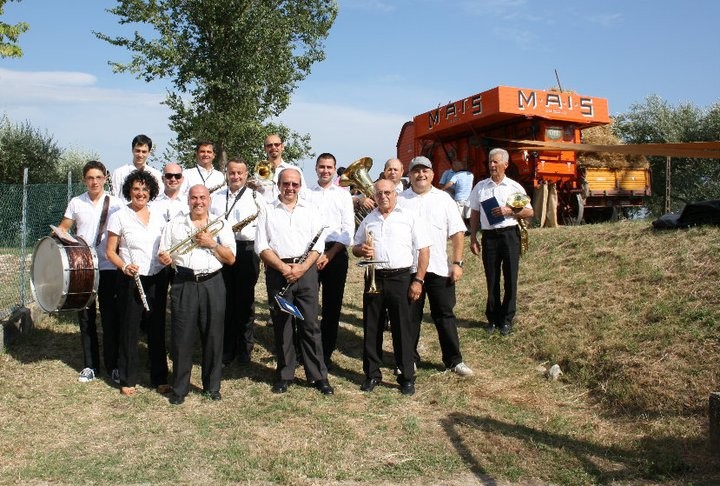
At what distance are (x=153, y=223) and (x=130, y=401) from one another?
4.94 feet

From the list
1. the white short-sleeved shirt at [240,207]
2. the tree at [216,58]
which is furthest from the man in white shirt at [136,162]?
the tree at [216,58]

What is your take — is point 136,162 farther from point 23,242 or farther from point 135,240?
point 23,242

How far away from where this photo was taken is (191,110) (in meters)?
16.1

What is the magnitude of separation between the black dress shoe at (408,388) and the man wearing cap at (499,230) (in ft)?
6.12

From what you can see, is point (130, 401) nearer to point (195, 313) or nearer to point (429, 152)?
point (195, 313)

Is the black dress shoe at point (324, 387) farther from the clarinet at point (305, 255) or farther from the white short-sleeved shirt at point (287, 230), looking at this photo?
the white short-sleeved shirt at point (287, 230)

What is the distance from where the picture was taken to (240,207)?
627 cm

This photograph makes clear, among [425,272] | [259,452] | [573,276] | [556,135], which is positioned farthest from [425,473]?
[556,135]

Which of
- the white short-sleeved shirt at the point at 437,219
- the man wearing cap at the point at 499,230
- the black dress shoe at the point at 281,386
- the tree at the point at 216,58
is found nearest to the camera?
the black dress shoe at the point at 281,386

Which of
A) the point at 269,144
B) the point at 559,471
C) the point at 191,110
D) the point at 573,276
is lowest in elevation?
the point at 559,471

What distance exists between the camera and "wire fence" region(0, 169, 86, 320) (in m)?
7.91

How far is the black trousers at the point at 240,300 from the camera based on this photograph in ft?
21.3

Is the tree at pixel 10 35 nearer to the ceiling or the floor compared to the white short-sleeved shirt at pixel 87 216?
nearer to the ceiling

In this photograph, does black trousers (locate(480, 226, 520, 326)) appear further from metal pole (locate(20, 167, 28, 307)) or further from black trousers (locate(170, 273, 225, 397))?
metal pole (locate(20, 167, 28, 307))
